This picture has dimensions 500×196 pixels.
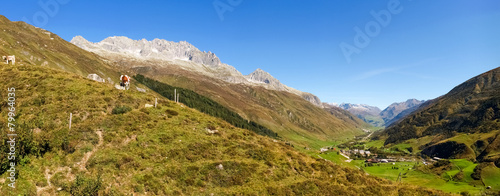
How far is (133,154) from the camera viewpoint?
27.4 m

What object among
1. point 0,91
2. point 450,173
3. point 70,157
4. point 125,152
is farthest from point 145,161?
point 450,173

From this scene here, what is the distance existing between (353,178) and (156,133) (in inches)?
1062

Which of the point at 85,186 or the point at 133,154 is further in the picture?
the point at 133,154

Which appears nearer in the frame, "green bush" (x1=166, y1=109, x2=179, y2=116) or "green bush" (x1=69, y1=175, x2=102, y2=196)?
"green bush" (x1=69, y1=175, x2=102, y2=196)

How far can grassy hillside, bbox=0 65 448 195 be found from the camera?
886 inches

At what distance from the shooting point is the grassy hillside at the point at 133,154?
22.5 metres

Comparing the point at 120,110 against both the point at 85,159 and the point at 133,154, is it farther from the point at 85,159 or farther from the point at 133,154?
the point at 85,159

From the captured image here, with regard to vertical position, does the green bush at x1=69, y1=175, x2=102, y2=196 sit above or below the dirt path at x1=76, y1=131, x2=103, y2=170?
below

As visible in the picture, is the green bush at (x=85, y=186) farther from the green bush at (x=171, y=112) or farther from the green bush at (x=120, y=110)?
the green bush at (x=171, y=112)

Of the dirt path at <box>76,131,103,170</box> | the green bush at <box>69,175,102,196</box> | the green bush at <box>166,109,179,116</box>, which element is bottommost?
the green bush at <box>69,175,102,196</box>

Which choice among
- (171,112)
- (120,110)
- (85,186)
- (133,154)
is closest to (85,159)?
(133,154)

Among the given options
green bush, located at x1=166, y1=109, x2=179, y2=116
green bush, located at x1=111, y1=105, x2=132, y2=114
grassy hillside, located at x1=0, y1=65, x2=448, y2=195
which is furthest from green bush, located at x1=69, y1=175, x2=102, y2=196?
green bush, located at x1=166, y1=109, x2=179, y2=116

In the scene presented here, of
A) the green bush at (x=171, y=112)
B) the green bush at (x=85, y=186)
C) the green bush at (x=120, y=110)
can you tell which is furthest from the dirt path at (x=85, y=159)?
the green bush at (x=171, y=112)

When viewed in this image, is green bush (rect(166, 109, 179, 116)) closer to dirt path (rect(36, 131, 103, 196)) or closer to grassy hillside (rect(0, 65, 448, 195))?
grassy hillside (rect(0, 65, 448, 195))
